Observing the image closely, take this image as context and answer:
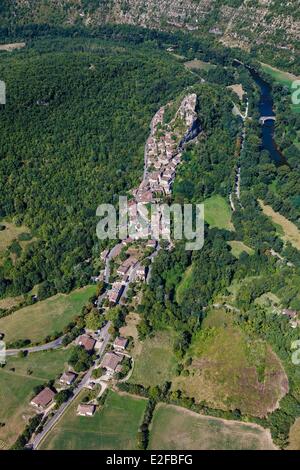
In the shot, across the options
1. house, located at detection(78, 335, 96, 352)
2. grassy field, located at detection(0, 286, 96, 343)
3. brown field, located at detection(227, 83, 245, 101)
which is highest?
brown field, located at detection(227, 83, 245, 101)

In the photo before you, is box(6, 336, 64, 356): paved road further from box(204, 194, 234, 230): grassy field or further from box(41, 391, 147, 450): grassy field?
box(204, 194, 234, 230): grassy field

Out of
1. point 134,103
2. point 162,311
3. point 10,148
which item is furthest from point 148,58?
point 162,311

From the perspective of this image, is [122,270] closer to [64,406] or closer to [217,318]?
[217,318]

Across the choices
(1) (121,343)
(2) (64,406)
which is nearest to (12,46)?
(1) (121,343)

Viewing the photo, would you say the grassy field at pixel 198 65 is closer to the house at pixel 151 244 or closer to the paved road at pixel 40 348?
the house at pixel 151 244

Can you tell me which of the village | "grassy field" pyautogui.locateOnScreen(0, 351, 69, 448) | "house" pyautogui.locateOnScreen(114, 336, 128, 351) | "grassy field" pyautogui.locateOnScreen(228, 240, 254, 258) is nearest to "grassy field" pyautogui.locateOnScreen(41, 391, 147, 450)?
the village

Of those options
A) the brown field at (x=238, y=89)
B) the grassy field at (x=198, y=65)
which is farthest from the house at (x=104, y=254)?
the grassy field at (x=198, y=65)

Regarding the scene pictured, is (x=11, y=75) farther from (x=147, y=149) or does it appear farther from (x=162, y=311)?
(x=162, y=311)
